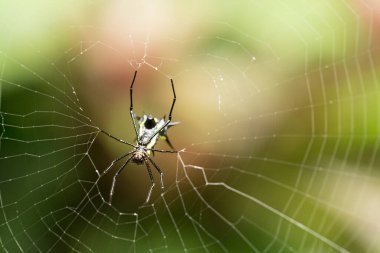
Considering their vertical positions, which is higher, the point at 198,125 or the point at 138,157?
the point at 198,125

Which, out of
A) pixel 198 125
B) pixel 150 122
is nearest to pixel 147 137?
pixel 150 122

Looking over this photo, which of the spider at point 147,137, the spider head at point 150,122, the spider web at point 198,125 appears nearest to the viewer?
the spider web at point 198,125

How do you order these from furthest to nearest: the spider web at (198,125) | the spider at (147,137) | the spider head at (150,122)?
the spider head at (150,122), the spider at (147,137), the spider web at (198,125)

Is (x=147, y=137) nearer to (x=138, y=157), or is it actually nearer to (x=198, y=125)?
(x=138, y=157)

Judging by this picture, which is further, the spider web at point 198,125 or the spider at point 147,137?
the spider at point 147,137

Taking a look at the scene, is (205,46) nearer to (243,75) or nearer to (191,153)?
(243,75)

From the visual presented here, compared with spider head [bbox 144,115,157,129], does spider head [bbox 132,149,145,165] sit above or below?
below
